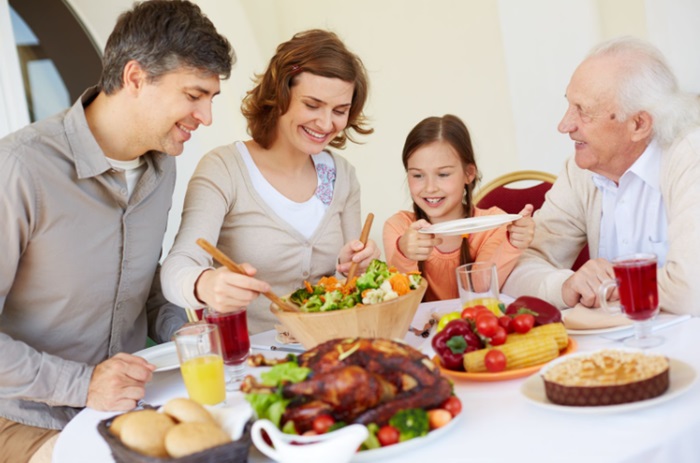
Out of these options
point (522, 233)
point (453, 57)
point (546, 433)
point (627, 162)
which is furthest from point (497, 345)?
point (453, 57)

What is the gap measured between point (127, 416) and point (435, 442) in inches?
19.1

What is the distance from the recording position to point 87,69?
5.32 m

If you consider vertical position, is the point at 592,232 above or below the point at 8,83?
below

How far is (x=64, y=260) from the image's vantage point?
6.68 feet

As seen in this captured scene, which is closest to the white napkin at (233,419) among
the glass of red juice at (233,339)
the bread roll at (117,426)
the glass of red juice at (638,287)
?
the bread roll at (117,426)

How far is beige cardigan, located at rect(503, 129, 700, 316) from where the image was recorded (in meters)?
1.90

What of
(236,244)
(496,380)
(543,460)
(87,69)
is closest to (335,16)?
(87,69)

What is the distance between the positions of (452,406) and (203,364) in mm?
501

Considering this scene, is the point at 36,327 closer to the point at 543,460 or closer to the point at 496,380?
the point at 496,380

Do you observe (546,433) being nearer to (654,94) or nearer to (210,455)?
Result: (210,455)

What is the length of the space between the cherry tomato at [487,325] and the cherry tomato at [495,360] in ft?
0.22

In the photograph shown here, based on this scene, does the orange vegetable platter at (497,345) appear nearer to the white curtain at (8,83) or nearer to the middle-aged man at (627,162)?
the middle-aged man at (627,162)

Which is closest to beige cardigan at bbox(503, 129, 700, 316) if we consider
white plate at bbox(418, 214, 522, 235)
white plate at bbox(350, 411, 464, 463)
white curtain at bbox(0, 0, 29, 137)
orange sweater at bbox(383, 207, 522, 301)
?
orange sweater at bbox(383, 207, 522, 301)

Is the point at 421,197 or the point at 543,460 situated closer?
the point at 543,460
